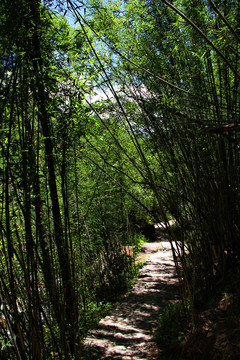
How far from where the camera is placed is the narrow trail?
2.51 m

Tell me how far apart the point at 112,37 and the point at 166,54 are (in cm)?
57

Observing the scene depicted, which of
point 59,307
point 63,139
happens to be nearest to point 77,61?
point 63,139

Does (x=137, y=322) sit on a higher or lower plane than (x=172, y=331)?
lower

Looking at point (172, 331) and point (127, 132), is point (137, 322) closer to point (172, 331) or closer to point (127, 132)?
point (172, 331)

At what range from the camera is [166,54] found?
256cm

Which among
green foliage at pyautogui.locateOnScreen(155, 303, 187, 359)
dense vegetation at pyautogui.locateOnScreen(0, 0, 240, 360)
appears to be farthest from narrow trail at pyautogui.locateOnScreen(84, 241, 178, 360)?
dense vegetation at pyautogui.locateOnScreen(0, 0, 240, 360)

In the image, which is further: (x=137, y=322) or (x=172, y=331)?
(x=137, y=322)

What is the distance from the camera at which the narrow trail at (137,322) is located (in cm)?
251

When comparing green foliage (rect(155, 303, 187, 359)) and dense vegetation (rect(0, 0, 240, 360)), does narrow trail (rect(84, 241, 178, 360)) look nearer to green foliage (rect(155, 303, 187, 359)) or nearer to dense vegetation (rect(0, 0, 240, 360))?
green foliage (rect(155, 303, 187, 359))

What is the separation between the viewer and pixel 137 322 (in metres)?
3.15

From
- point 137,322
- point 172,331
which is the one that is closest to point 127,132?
point 172,331

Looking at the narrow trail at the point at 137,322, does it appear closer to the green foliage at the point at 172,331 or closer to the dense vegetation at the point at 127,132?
the green foliage at the point at 172,331

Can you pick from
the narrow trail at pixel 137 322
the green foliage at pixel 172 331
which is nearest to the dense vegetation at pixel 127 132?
the green foliage at pixel 172 331

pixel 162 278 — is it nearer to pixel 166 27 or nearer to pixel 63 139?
pixel 63 139
